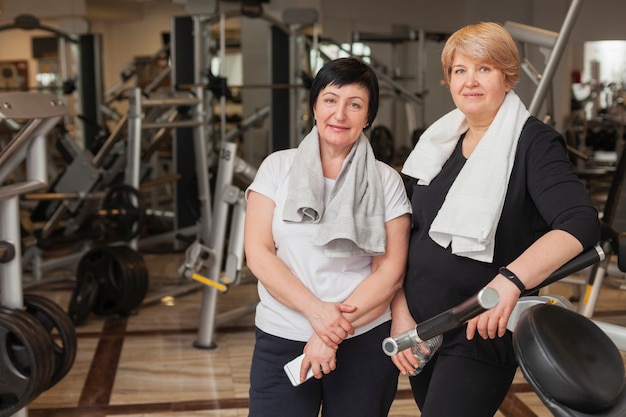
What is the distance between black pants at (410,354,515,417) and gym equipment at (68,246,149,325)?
117 inches

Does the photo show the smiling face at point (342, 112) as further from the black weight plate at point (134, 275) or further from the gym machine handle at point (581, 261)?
the black weight plate at point (134, 275)

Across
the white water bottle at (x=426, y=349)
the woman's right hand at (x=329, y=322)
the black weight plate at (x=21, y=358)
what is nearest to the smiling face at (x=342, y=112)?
the woman's right hand at (x=329, y=322)

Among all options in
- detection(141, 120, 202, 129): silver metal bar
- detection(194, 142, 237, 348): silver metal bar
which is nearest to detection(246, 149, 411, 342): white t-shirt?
detection(194, 142, 237, 348): silver metal bar

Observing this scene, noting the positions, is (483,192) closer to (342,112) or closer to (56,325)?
(342,112)

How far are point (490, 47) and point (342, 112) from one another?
341mm

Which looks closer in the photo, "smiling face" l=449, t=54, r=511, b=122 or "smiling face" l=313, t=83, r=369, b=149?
"smiling face" l=449, t=54, r=511, b=122

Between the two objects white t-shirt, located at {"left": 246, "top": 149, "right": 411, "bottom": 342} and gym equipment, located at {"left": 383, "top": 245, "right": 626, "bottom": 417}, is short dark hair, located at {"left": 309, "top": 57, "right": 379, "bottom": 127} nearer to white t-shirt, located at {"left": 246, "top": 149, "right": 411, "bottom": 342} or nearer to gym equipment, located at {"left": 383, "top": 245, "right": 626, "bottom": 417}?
white t-shirt, located at {"left": 246, "top": 149, "right": 411, "bottom": 342}

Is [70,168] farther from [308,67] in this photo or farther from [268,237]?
[268,237]

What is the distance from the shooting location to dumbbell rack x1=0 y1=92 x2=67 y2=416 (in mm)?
2760

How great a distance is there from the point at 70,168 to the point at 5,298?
2752mm

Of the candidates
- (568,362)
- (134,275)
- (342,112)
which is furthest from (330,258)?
(134,275)

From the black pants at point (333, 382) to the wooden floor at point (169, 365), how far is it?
4.52 ft

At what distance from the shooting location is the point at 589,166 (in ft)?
18.1

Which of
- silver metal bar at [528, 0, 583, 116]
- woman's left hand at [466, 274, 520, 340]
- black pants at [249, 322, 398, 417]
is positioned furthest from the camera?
silver metal bar at [528, 0, 583, 116]
